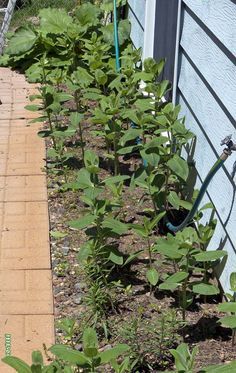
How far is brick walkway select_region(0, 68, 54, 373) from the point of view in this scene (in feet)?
11.3

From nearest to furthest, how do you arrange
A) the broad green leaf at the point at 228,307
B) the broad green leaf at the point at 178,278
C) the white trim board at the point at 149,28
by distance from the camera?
the broad green leaf at the point at 228,307 → the broad green leaf at the point at 178,278 → the white trim board at the point at 149,28

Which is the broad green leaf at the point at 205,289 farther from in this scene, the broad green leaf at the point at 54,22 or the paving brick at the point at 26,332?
the broad green leaf at the point at 54,22

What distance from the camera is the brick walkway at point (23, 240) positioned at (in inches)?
135

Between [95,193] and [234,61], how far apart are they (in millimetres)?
911

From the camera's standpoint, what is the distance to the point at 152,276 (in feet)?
11.7

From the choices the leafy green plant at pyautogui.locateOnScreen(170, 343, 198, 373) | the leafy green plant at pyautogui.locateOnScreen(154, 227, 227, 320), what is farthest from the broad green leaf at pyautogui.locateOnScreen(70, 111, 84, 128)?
the leafy green plant at pyautogui.locateOnScreen(170, 343, 198, 373)

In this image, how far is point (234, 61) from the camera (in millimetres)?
3395

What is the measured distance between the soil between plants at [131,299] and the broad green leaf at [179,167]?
1.35 feet

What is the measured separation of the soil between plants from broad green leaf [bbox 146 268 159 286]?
0.11 meters

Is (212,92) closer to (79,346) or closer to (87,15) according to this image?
(79,346)

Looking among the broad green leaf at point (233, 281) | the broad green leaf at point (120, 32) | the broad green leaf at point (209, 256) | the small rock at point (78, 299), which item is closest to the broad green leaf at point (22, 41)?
the broad green leaf at point (120, 32)

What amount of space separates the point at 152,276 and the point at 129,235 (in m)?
0.71

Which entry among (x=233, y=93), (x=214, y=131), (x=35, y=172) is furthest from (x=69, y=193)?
(x=233, y=93)

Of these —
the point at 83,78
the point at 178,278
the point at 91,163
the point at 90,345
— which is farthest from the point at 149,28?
the point at 90,345
